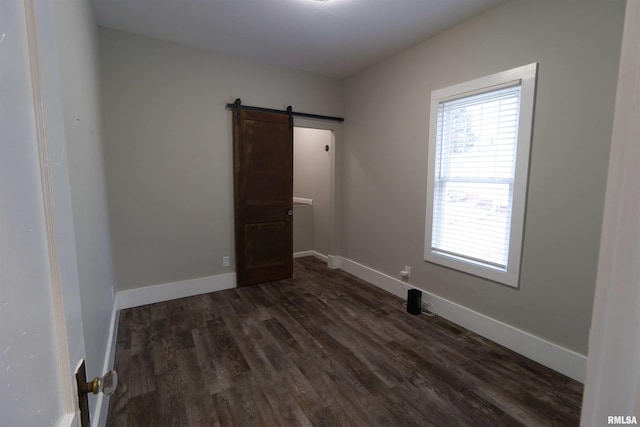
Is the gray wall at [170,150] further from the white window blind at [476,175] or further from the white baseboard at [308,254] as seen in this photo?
the white window blind at [476,175]

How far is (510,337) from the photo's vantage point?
2.50 meters

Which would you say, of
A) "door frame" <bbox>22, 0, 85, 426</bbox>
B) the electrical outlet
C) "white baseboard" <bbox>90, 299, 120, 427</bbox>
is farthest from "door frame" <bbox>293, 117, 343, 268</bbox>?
"door frame" <bbox>22, 0, 85, 426</bbox>

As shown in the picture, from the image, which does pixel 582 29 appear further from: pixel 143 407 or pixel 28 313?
pixel 143 407

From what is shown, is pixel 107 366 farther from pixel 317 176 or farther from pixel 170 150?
pixel 317 176

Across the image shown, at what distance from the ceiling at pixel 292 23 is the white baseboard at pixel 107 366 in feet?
8.72

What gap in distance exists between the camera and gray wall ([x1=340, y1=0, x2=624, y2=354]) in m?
1.99

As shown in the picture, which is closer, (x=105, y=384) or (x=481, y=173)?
(x=105, y=384)

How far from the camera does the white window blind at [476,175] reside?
2.48 meters

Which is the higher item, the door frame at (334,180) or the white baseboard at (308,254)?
the door frame at (334,180)

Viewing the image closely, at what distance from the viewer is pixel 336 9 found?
2.52 metres

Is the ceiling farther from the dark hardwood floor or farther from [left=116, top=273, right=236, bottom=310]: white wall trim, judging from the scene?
the dark hardwood floor

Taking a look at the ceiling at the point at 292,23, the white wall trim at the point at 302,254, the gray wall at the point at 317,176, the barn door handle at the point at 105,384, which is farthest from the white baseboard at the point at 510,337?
the barn door handle at the point at 105,384

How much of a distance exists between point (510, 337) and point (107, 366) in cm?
302

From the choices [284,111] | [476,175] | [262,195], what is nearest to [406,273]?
[476,175]
